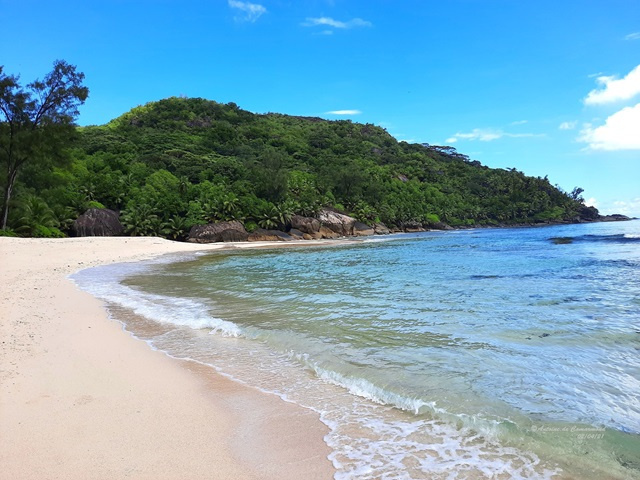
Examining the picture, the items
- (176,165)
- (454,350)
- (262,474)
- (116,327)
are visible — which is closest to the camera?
(262,474)

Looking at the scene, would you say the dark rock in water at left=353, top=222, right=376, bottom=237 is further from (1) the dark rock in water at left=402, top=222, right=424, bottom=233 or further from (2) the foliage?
(2) the foliage

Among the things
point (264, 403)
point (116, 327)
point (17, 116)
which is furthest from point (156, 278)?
point (17, 116)

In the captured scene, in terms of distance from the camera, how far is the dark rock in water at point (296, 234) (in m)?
57.3

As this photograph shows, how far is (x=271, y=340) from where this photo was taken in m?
7.15

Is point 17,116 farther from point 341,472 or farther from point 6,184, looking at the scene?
point 341,472

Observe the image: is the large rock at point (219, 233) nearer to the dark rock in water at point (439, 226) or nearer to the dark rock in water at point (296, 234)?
the dark rock in water at point (296, 234)

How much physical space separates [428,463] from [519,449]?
0.92 metres

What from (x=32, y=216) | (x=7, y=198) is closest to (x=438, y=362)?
(x=7, y=198)

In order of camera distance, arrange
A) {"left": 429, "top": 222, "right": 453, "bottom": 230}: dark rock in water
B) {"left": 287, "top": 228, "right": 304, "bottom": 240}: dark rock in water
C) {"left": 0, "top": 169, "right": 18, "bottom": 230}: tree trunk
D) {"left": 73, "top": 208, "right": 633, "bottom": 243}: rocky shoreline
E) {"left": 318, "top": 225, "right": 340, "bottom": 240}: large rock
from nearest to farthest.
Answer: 1. {"left": 0, "top": 169, "right": 18, "bottom": 230}: tree trunk
2. {"left": 73, "top": 208, "right": 633, "bottom": 243}: rocky shoreline
3. {"left": 287, "top": 228, "right": 304, "bottom": 240}: dark rock in water
4. {"left": 318, "top": 225, "right": 340, "bottom": 240}: large rock
5. {"left": 429, "top": 222, "right": 453, "bottom": 230}: dark rock in water

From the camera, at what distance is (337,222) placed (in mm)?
66250

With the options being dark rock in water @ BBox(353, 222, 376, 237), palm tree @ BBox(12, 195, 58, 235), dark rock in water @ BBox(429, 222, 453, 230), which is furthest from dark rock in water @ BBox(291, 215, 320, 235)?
dark rock in water @ BBox(429, 222, 453, 230)

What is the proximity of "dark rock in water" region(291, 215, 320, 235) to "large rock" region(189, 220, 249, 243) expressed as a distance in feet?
30.5

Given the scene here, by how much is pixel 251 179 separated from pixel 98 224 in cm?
2771

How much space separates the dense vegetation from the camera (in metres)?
47.1
